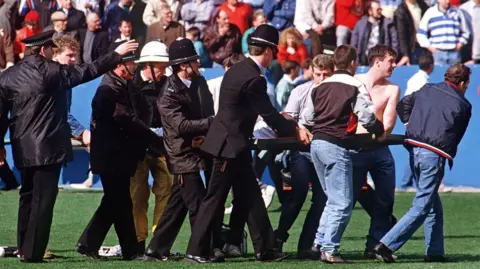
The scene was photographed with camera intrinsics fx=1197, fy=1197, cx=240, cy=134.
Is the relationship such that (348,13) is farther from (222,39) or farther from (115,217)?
(115,217)

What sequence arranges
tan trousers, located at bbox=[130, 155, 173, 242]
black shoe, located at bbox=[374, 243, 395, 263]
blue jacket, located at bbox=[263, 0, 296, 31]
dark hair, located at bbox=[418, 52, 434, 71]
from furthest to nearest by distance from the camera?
blue jacket, located at bbox=[263, 0, 296, 31] < dark hair, located at bbox=[418, 52, 434, 71] < tan trousers, located at bbox=[130, 155, 173, 242] < black shoe, located at bbox=[374, 243, 395, 263]

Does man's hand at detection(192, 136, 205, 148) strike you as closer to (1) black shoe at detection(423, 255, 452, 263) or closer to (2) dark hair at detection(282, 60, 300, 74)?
(1) black shoe at detection(423, 255, 452, 263)

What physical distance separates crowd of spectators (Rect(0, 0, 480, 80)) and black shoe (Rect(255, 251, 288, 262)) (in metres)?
7.38

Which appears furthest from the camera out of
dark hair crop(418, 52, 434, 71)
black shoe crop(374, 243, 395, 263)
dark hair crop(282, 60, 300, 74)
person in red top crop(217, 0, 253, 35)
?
person in red top crop(217, 0, 253, 35)

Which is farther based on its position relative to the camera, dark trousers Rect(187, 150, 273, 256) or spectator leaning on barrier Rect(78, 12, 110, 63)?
spectator leaning on barrier Rect(78, 12, 110, 63)

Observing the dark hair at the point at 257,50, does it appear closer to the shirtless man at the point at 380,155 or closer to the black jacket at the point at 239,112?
the black jacket at the point at 239,112

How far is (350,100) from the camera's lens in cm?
1055

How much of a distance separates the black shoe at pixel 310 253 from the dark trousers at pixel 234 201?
2.21ft

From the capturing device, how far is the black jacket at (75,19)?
2112cm

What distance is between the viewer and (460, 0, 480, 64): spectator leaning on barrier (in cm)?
1928

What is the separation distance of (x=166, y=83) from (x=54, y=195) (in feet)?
4.78

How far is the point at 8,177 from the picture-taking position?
18.4 metres

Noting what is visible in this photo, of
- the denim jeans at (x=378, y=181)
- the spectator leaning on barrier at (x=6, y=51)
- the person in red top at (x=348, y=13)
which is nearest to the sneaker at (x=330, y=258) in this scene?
the denim jeans at (x=378, y=181)

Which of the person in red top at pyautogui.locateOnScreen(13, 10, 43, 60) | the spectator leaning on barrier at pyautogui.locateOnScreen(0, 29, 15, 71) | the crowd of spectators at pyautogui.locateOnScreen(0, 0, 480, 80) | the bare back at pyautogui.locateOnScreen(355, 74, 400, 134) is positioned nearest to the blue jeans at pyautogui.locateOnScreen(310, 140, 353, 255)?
the bare back at pyautogui.locateOnScreen(355, 74, 400, 134)
